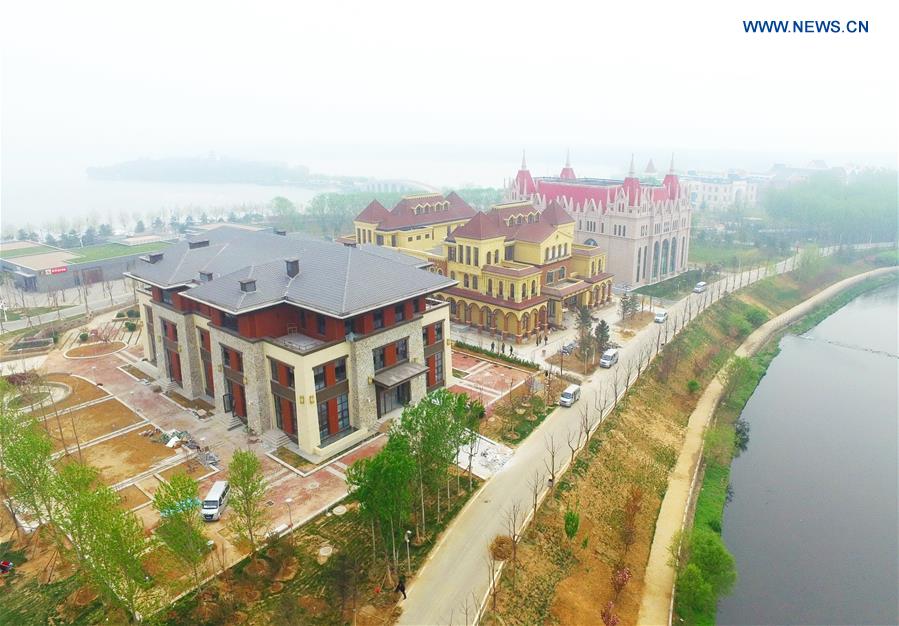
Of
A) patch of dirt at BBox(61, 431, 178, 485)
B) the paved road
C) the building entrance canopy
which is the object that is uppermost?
the building entrance canopy

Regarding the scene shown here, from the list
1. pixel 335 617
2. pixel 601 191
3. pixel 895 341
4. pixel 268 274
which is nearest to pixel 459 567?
pixel 335 617

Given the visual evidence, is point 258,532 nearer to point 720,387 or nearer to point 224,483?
point 224,483

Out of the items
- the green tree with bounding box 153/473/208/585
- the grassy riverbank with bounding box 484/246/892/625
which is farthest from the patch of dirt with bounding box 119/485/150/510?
the grassy riverbank with bounding box 484/246/892/625

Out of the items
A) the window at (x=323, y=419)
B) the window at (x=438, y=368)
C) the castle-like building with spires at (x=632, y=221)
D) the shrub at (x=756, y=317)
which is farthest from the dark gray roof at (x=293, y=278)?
the shrub at (x=756, y=317)

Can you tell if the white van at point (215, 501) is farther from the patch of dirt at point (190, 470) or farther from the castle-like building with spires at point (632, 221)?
the castle-like building with spires at point (632, 221)

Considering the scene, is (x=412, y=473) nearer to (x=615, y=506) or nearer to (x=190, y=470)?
(x=615, y=506)

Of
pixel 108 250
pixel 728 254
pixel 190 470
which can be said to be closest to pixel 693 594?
pixel 190 470

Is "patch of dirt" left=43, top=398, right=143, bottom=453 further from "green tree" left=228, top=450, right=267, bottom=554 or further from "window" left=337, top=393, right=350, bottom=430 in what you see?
"green tree" left=228, top=450, right=267, bottom=554
